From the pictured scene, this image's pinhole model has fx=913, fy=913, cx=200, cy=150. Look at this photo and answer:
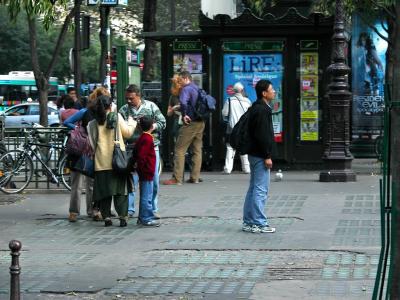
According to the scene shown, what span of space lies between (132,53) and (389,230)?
29.5ft

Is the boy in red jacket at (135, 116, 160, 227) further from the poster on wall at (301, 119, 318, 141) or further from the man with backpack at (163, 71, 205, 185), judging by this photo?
the poster on wall at (301, 119, 318, 141)

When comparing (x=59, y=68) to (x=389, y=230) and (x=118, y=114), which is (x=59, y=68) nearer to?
(x=118, y=114)

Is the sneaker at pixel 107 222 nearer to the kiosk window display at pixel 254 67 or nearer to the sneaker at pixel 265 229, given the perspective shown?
the sneaker at pixel 265 229

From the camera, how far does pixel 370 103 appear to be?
69.2 ft

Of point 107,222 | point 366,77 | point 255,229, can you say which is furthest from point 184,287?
point 366,77

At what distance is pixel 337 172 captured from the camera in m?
15.6

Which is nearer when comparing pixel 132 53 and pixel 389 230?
pixel 389 230

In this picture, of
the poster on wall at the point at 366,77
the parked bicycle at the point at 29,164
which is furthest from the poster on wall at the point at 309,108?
the parked bicycle at the point at 29,164

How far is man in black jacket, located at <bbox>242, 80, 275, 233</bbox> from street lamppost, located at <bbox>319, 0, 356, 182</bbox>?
531 cm

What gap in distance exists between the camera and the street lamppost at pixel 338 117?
15.7 m

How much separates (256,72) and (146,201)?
759 cm

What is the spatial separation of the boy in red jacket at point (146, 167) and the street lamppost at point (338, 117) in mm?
5213

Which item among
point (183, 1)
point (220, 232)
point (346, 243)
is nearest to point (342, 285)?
point (346, 243)

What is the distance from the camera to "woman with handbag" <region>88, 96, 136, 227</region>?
1116 cm
